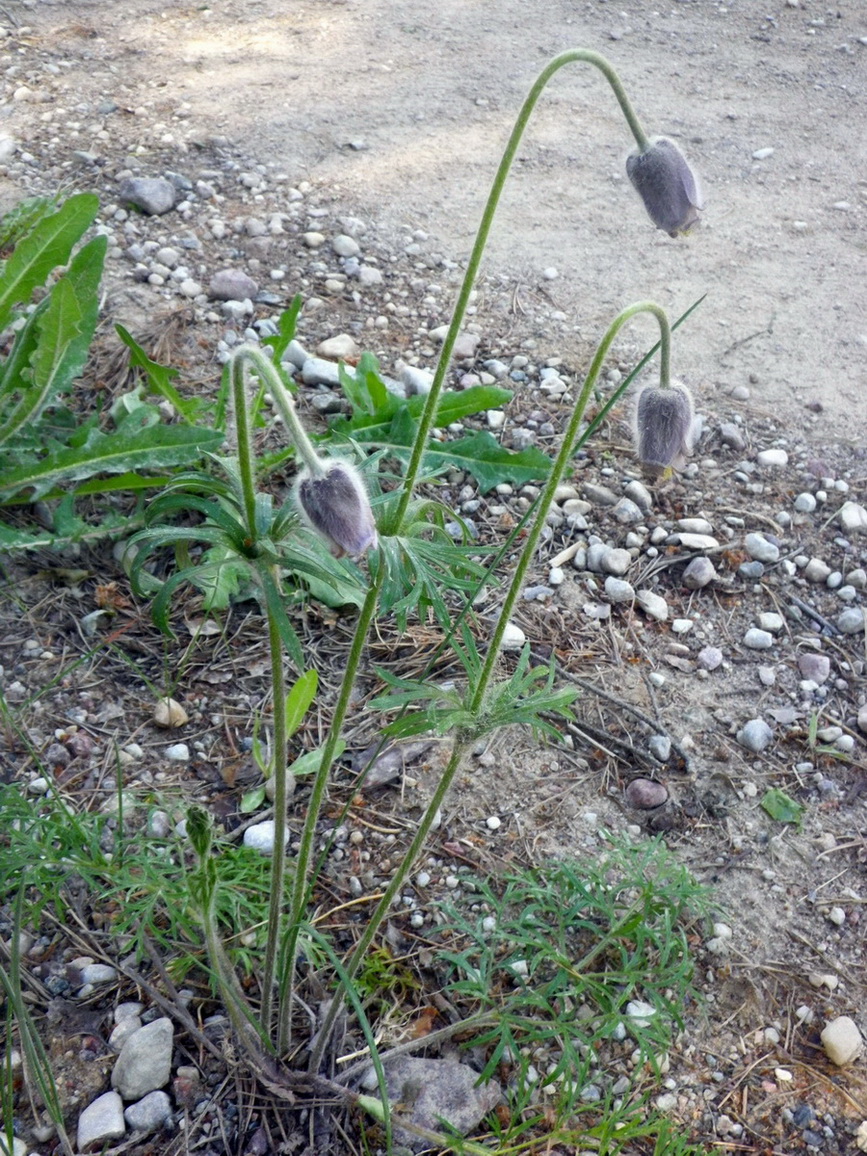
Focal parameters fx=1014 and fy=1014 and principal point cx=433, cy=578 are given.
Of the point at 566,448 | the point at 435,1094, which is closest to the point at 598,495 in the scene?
the point at 566,448

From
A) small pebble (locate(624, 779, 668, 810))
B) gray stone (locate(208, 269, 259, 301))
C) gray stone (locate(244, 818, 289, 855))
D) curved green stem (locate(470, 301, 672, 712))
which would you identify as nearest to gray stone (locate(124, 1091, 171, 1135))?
gray stone (locate(244, 818, 289, 855))

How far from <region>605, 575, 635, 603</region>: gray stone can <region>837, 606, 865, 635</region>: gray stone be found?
22.7 inches

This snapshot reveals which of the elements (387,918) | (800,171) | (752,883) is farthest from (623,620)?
(800,171)

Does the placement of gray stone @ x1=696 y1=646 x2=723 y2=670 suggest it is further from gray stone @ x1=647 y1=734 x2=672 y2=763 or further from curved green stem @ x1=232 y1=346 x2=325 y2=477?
curved green stem @ x1=232 y1=346 x2=325 y2=477

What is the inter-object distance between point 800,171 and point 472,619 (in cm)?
334

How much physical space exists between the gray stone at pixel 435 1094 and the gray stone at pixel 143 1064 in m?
0.37

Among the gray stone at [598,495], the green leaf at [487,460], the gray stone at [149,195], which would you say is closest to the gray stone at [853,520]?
the gray stone at [598,495]

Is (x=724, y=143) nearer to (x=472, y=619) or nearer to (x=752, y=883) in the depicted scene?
(x=472, y=619)

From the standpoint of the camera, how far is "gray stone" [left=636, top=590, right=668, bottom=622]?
278cm

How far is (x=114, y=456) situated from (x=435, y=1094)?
1643 mm

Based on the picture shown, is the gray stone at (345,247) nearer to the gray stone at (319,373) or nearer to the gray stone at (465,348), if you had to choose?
the gray stone at (465,348)

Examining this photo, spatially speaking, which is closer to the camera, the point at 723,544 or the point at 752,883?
the point at 752,883

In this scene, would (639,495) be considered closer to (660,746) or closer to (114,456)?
(660,746)

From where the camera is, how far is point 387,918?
2.10 meters
